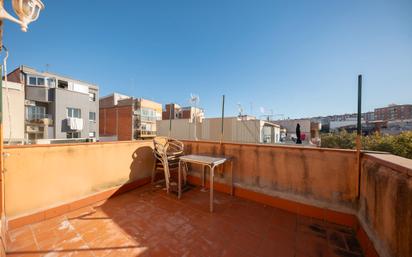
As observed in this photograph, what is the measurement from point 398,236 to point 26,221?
12.9ft

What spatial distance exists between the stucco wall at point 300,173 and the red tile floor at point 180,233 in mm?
333

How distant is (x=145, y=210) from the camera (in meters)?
2.46

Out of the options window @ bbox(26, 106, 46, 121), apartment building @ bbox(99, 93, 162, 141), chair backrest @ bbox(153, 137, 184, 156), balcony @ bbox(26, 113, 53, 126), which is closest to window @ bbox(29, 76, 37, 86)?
window @ bbox(26, 106, 46, 121)

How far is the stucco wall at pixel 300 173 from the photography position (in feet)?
6.85

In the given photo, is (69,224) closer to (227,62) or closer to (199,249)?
(199,249)

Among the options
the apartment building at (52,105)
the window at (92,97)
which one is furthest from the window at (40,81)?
the window at (92,97)

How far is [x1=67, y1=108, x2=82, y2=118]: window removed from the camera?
52.2 ft

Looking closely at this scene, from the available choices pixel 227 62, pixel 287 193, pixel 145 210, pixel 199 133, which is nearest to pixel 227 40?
pixel 227 62

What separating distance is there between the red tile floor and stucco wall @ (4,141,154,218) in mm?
310

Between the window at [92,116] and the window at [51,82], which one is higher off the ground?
the window at [51,82]

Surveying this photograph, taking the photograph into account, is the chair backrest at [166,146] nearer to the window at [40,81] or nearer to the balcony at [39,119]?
the balcony at [39,119]

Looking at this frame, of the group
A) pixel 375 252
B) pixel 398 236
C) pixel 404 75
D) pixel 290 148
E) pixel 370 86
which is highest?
pixel 404 75

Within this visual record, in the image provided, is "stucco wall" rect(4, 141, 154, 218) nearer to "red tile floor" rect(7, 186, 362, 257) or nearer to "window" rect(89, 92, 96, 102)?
"red tile floor" rect(7, 186, 362, 257)

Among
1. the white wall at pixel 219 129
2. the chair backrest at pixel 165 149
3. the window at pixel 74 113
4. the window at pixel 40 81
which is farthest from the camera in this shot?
the window at pixel 74 113
